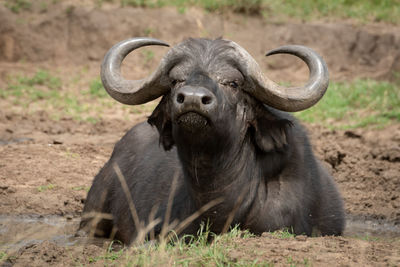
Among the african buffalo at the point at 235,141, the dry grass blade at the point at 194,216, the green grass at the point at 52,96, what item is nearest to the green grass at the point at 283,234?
the african buffalo at the point at 235,141

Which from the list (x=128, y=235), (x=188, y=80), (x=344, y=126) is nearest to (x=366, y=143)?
(x=344, y=126)

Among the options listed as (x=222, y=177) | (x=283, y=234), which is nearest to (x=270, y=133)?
(x=222, y=177)

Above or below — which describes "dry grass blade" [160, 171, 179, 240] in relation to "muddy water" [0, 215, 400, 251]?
above

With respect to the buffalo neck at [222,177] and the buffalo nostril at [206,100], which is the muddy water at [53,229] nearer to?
the buffalo neck at [222,177]

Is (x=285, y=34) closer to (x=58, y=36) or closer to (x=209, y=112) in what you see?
(x=58, y=36)

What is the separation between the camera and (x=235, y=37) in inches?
542

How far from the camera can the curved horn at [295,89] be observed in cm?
467

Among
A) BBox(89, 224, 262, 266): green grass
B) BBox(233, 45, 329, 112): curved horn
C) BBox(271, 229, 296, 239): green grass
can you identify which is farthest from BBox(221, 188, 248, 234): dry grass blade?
BBox(233, 45, 329, 112): curved horn

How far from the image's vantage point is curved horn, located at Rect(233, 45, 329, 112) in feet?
15.3

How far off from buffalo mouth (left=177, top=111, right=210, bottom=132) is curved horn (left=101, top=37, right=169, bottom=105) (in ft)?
2.36

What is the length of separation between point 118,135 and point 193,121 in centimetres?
537

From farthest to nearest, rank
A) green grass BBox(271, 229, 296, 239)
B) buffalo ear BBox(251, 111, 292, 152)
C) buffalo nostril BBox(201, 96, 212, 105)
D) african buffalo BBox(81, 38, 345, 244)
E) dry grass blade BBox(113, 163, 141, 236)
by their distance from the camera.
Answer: dry grass blade BBox(113, 163, 141, 236), buffalo ear BBox(251, 111, 292, 152), african buffalo BBox(81, 38, 345, 244), green grass BBox(271, 229, 296, 239), buffalo nostril BBox(201, 96, 212, 105)

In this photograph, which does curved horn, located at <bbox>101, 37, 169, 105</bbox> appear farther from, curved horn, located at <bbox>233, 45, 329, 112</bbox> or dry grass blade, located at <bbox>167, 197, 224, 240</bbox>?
dry grass blade, located at <bbox>167, 197, 224, 240</bbox>

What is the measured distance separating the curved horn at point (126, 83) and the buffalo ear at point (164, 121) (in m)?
0.09
